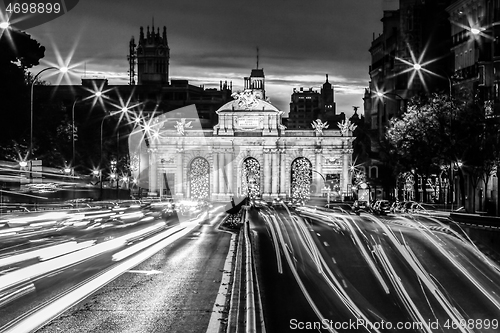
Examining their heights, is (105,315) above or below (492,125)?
below

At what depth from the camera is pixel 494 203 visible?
6912cm

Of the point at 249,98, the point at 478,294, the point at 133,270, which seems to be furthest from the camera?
the point at 249,98

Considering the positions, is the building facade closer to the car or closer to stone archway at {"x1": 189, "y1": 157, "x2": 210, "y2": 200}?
stone archway at {"x1": 189, "y1": 157, "x2": 210, "y2": 200}

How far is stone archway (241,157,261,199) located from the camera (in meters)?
141

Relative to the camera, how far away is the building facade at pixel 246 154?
13862 cm

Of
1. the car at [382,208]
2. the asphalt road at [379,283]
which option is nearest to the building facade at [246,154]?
the car at [382,208]

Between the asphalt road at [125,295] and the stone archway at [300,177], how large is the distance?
103 m

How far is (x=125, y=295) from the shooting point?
70.7 ft

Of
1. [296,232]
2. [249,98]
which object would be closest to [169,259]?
[296,232]

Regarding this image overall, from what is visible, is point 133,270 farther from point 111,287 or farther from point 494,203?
point 494,203

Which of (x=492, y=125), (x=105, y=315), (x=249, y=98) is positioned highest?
(x=249, y=98)

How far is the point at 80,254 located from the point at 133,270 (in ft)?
15.7

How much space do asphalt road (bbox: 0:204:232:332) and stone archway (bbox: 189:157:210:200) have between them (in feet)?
345

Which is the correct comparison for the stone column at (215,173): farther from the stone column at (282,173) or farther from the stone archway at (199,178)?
the stone column at (282,173)
